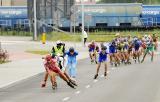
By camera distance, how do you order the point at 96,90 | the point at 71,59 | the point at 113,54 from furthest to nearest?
the point at 113,54, the point at 71,59, the point at 96,90

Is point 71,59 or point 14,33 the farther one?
point 14,33

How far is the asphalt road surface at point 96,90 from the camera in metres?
19.6

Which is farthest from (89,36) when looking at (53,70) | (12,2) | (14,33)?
(12,2)

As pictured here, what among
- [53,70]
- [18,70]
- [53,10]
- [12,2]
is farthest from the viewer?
[12,2]

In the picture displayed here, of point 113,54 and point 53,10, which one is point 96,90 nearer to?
point 113,54

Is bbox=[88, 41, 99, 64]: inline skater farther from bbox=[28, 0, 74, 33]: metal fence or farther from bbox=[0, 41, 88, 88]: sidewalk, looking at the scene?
bbox=[28, 0, 74, 33]: metal fence

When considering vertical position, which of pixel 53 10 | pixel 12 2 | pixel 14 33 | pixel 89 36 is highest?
pixel 12 2

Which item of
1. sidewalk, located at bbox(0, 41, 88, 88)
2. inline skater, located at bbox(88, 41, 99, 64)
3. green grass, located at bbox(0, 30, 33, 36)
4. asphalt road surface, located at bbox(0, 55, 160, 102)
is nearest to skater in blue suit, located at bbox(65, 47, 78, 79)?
asphalt road surface, located at bbox(0, 55, 160, 102)

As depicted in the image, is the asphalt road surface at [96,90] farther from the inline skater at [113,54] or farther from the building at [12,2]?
the building at [12,2]

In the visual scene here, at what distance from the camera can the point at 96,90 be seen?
2219 cm

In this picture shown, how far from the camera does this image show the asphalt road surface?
1961 cm

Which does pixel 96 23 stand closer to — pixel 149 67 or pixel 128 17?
pixel 128 17

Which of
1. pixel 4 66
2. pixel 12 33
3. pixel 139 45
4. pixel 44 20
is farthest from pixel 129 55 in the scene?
pixel 12 33

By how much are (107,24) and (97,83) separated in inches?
2327
